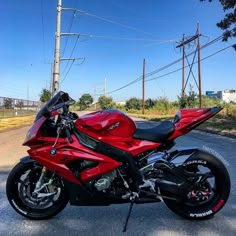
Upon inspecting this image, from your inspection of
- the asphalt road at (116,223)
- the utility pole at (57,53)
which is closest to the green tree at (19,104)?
the utility pole at (57,53)

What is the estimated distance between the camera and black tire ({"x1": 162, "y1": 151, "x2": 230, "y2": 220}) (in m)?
4.26

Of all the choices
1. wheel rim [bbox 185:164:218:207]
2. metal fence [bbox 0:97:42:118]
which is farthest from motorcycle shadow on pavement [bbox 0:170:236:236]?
metal fence [bbox 0:97:42:118]

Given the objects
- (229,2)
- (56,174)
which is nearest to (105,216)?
(56,174)

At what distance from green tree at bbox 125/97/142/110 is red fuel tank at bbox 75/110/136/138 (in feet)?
267

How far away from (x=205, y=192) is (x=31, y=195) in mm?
1954

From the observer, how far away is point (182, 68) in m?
45.8

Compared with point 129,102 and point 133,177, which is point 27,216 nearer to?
point 133,177

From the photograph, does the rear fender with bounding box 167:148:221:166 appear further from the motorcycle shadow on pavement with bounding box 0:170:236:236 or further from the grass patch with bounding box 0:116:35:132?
the grass patch with bounding box 0:116:35:132

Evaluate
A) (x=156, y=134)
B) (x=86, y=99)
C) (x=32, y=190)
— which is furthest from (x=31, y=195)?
(x=86, y=99)

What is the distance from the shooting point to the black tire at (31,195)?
14.2 ft

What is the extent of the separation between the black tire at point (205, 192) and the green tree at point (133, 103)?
81.2 m

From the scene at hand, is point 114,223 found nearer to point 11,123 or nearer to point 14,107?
point 11,123

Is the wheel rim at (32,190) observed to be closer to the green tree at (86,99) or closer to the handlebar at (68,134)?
the handlebar at (68,134)

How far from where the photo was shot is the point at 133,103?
8788 cm
